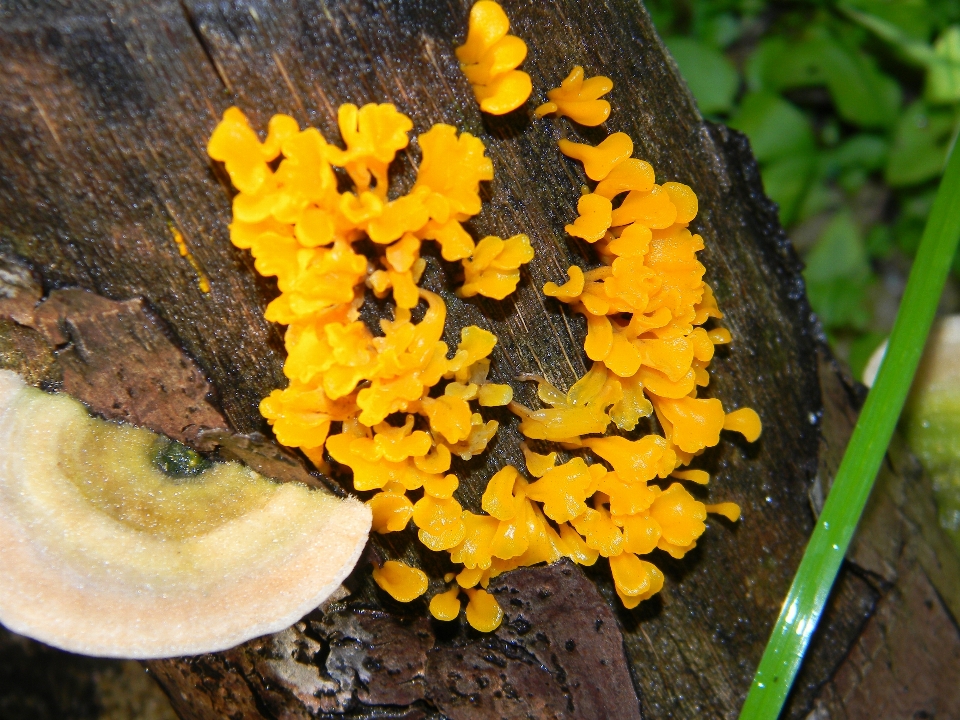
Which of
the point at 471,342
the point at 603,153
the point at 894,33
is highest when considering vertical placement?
the point at 603,153

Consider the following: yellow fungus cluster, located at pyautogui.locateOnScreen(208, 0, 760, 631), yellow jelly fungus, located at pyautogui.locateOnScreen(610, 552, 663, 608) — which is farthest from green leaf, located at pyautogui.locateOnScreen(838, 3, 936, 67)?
yellow jelly fungus, located at pyautogui.locateOnScreen(610, 552, 663, 608)

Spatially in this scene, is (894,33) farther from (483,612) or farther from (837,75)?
(483,612)

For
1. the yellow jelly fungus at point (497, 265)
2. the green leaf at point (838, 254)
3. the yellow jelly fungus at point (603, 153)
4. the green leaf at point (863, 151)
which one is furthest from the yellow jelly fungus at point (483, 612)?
the green leaf at point (863, 151)

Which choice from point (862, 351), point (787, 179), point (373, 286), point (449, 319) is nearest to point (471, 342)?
point (449, 319)

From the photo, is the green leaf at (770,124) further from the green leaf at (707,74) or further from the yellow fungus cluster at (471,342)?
the yellow fungus cluster at (471,342)

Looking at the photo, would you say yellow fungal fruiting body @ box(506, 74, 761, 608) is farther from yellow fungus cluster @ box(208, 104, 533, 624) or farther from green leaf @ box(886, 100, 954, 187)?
green leaf @ box(886, 100, 954, 187)
